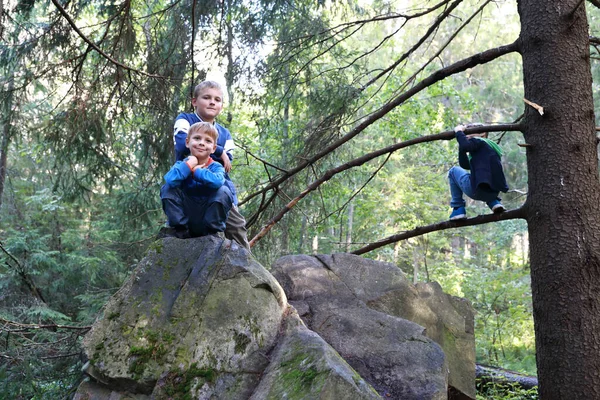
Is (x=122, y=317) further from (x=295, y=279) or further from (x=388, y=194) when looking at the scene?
(x=388, y=194)

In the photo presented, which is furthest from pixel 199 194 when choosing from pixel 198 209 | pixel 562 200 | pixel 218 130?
pixel 562 200

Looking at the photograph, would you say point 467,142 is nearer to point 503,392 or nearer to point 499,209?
point 499,209

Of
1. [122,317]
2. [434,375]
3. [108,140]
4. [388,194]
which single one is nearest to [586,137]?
[434,375]

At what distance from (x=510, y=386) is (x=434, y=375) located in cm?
338

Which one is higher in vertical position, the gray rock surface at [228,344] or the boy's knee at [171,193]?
the boy's knee at [171,193]

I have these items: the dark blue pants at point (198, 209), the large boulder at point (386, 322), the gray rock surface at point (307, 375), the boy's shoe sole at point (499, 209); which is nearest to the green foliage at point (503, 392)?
the large boulder at point (386, 322)

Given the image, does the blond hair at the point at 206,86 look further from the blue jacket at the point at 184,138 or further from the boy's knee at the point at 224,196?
the boy's knee at the point at 224,196

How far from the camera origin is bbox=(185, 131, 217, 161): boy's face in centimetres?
377

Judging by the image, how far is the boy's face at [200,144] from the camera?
3771 millimetres

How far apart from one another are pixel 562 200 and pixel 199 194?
8.49 ft

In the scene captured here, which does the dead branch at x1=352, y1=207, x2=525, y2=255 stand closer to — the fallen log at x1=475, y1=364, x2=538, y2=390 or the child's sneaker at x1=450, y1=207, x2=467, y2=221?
the child's sneaker at x1=450, y1=207, x2=467, y2=221

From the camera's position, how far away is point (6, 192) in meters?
17.3

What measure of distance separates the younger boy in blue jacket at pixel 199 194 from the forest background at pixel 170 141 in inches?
35.3

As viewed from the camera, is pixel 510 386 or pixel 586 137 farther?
pixel 510 386
